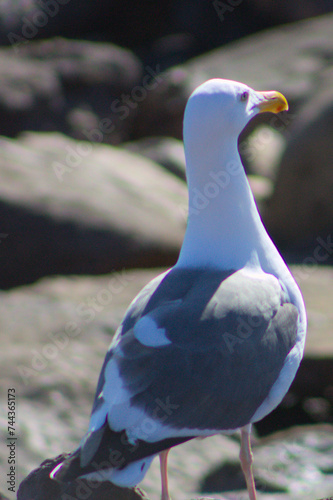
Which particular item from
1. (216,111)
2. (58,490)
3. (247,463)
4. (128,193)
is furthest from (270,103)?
(128,193)

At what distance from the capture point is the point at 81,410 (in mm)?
4852

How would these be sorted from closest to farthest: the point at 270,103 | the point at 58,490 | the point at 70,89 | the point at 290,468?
the point at 58,490
the point at 270,103
the point at 290,468
the point at 70,89

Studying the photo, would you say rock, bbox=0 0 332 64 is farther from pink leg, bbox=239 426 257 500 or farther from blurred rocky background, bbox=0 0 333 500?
pink leg, bbox=239 426 257 500

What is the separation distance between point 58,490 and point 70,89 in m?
10.1

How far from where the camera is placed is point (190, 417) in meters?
2.84

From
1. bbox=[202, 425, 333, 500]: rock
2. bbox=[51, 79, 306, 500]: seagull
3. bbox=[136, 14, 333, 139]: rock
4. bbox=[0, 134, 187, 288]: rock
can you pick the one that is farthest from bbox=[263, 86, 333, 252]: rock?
bbox=[51, 79, 306, 500]: seagull

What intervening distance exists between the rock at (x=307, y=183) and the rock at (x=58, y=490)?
202 inches

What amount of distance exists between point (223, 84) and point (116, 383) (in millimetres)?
1366

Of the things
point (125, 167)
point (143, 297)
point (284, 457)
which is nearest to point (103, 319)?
point (284, 457)

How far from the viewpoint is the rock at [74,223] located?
24.6 feet

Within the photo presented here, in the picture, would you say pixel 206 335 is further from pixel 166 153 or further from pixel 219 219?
pixel 166 153

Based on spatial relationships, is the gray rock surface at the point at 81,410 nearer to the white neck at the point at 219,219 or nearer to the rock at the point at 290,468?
the rock at the point at 290,468

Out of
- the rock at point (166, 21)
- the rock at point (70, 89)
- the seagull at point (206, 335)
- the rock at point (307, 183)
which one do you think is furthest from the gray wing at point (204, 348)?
the rock at point (166, 21)

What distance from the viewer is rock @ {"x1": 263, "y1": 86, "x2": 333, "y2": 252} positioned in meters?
8.20
